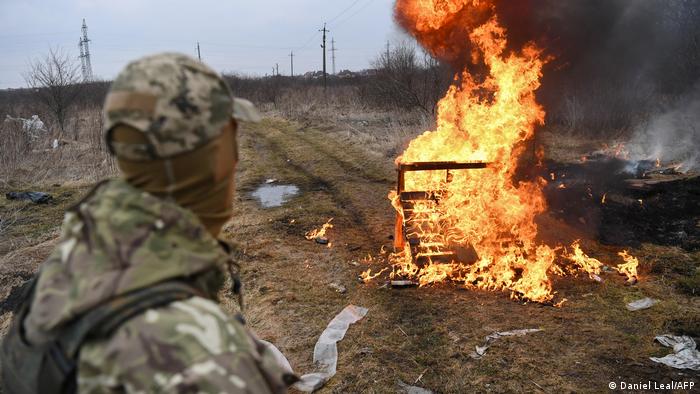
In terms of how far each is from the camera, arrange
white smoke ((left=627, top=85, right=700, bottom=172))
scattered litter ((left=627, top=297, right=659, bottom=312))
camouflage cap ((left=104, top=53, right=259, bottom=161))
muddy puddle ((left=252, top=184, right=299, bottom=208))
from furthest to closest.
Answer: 1. white smoke ((left=627, top=85, right=700, bottom=172))
2. muddy puddle ((left=252, top=184, right=299, bottom=208))
3. scattered litter ((left=627, top=297, right=659, bottom=312))
4. camouflage cap ((left=104, top=53, right=259, bottom=161))

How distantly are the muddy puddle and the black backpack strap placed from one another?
8443 mm

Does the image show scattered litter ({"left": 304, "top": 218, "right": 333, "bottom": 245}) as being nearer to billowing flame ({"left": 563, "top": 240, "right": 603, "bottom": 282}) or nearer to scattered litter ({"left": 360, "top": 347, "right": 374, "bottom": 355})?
scattered litter ({"left": 360, "top": 347, "right": 374, "bottom": 355})

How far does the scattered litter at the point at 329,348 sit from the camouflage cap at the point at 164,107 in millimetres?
2496

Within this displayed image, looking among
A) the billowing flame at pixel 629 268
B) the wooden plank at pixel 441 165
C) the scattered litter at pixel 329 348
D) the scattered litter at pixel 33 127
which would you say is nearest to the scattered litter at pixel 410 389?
the scattered litter at pixel 329 348

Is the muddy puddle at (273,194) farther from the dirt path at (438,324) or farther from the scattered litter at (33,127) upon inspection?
the scattered litter at (33,127)

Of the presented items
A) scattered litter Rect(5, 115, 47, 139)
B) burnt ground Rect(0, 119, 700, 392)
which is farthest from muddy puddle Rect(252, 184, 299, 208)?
scattered litter Rect(5, 115, 47, 139)

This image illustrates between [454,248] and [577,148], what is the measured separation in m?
10.2

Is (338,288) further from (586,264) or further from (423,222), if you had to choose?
(586,264)

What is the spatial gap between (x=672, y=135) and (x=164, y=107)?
14.9 m

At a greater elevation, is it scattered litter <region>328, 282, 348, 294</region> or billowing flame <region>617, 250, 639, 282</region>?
billowing flame <region>617, 250, 639, 282</region>

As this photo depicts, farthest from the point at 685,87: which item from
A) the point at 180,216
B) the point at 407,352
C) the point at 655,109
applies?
the point at 180,216

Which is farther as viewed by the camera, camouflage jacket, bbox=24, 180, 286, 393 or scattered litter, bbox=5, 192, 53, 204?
scattered litter, bbox=5, 192, 53, 204

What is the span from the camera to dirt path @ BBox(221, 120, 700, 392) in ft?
12.8

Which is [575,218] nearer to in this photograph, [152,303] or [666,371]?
[666,371]
